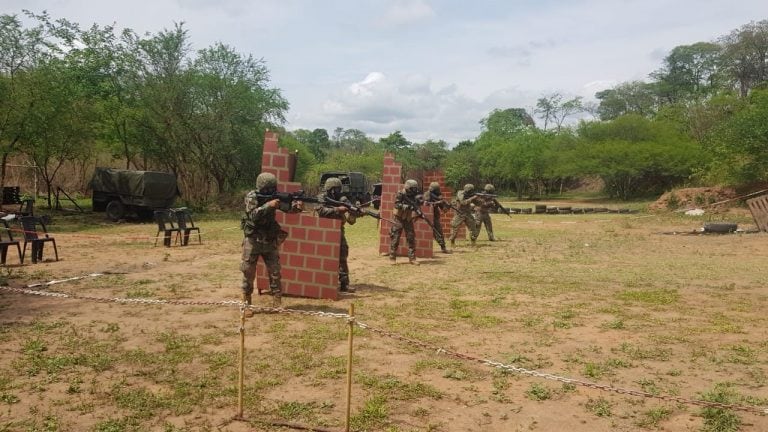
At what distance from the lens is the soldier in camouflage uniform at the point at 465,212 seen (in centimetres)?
1578

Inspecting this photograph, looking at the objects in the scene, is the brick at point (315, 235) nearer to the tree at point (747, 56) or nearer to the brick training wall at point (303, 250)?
the brick training wall at point (303, 250)

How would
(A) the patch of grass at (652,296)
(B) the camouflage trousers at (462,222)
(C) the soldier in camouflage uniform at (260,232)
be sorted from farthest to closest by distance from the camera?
1. (B) the camouflage trousers at (462,222)
2. (A) the patch of grass at (652,296)
3. (C) the soldier in camouflage uniform at (260,232)

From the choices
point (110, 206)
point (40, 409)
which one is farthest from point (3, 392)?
point (110, 206)

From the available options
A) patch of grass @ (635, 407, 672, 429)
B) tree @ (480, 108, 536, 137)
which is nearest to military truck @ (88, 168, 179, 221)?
patch of grass @ (635, 407, 672, 429)

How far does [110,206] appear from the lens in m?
22.8

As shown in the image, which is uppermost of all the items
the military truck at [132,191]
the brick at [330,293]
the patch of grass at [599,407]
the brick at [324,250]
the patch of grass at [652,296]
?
the military truck at [132,191]

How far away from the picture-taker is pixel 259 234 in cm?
772

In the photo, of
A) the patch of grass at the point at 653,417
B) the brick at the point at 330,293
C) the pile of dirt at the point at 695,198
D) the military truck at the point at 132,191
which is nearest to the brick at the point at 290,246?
the brick at the point at 330,293

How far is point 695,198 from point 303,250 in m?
25.1

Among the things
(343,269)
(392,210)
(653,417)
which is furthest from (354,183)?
(653,417)

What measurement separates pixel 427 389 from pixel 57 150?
23.8 meters

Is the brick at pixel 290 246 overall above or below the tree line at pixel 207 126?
below

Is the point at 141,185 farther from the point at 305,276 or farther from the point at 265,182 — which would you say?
the point at 265,182

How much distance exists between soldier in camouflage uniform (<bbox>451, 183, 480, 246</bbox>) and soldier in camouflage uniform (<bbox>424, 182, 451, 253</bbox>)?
3.07 ft
